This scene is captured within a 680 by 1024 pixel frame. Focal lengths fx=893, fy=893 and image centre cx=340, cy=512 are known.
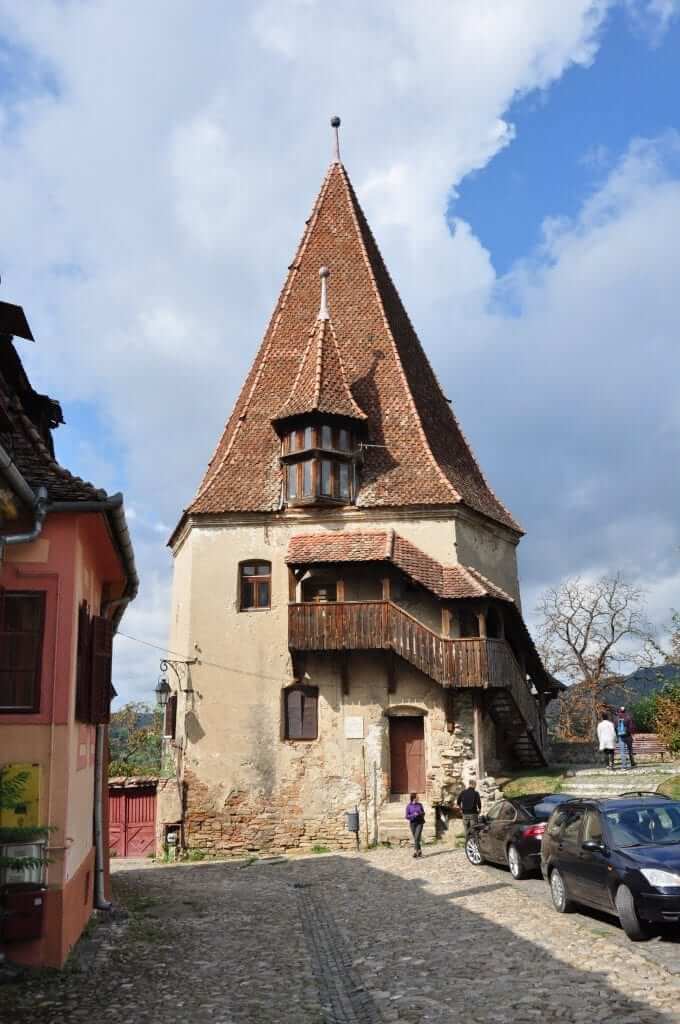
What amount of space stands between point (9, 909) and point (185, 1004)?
7.08ft

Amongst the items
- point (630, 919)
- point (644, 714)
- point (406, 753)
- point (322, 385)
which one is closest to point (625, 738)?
point (406, 753)

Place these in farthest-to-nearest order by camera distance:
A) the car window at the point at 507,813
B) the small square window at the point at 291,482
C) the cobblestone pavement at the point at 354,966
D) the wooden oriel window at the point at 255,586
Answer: the small square window at the point at 291,482, the wooden oriel window at the point at 255,586, the car window at the point at 507,813, the cobblestone pavement at the point at 354,966

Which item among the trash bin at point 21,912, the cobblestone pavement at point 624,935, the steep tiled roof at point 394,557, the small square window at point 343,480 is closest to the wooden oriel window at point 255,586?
the steep tiled roof at point 394,557

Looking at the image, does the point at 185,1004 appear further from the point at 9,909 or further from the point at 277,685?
the point at 277,685

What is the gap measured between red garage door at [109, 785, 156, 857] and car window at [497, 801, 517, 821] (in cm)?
1501

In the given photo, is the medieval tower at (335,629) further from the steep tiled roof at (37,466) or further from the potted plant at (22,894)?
the potted plant at (22,894)

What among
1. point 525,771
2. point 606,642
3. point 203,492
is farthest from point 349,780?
point 606,642

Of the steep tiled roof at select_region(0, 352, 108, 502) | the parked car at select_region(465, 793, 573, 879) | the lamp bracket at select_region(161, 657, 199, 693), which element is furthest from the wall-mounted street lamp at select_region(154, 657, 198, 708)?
the steep tiled roof at select_region(0, 352, 108, 502)

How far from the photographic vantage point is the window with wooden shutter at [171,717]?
23812 mm

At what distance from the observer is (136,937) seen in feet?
36.9

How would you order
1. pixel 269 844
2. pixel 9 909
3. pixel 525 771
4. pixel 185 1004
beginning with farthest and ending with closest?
pixel 525 771
pixel 269 844
pixel 9 909
pixel 185 1004

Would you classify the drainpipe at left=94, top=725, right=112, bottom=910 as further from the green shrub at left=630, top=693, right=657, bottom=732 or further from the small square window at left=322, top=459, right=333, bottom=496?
the green shrub at left=630, top=693, right=657, bottom=732

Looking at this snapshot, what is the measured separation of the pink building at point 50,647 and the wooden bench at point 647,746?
19130mm

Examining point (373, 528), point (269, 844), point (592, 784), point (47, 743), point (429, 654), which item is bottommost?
point (269, 844)
